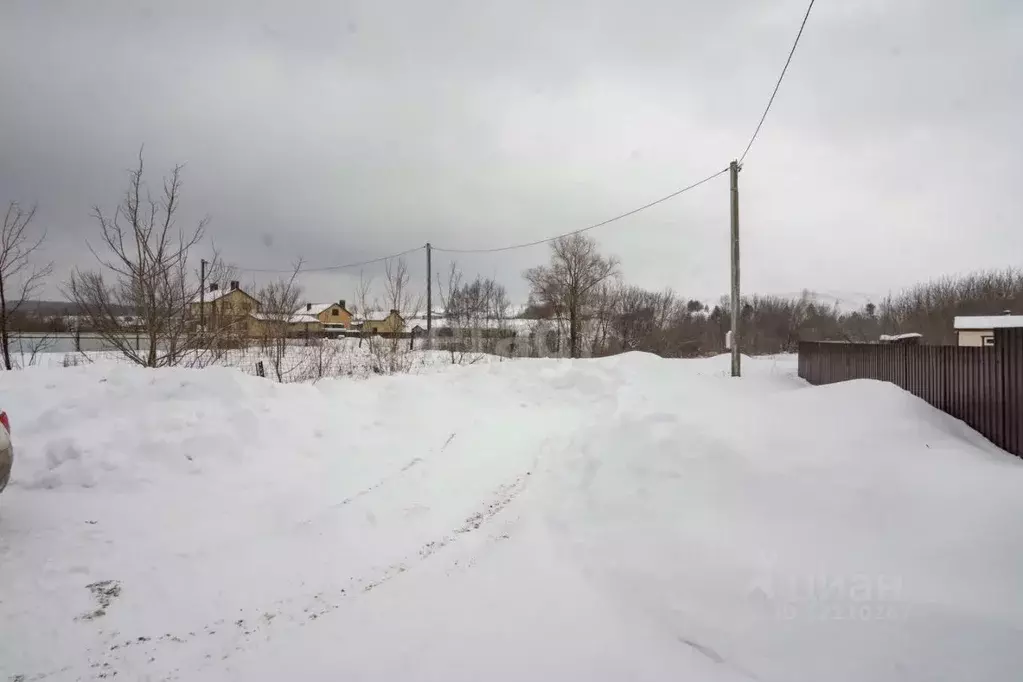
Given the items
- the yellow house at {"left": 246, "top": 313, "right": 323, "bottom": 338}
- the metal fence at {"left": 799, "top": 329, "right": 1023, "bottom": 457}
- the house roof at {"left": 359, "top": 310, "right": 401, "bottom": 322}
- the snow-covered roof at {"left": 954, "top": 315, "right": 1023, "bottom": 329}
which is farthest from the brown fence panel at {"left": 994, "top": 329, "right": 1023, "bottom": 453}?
the snow-covered roof at {"left": 954, "top": 315, "right": 1023, "bottom": 329}

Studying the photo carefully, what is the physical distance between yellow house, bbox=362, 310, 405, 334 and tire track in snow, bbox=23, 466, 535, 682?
14764 mm

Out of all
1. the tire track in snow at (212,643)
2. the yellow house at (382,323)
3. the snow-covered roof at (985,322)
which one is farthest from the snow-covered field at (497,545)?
the snow-covered roof at (985,322)

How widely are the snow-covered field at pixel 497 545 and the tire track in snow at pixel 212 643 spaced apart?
2cm

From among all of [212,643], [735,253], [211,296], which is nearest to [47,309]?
[211,296]

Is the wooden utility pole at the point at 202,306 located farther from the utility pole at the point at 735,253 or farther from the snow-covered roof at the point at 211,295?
the utility pole at the point at 735,253

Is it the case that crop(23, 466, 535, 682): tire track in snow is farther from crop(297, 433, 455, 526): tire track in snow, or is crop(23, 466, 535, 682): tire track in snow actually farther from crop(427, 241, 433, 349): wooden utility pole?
crop(427, 241, 433, 349): wooden utility pole

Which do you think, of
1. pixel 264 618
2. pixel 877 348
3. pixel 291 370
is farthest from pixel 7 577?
→ pixel 877 348

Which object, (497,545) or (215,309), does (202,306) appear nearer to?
(215,309)

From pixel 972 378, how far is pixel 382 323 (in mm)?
16515

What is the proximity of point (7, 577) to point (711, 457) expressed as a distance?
605cm

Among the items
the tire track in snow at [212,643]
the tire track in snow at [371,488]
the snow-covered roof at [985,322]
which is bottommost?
the tire track in snow at [212,643]

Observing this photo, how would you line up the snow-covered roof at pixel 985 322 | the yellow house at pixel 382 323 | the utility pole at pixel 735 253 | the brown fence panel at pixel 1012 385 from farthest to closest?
the snow-covered roof at pixel 985 322
the yellow house at pixel 382 323
the utility pole at pixel 735 253
the brown fence panel at pixel 1012 385

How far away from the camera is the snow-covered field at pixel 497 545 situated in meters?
2.93

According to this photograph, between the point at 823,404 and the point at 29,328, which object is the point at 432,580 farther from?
the point at 29,328
